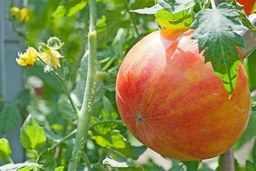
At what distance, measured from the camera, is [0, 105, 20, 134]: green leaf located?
1.21 metres

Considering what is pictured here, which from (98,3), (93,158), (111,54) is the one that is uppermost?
(98,3)

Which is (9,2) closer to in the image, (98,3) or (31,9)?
(31,9)

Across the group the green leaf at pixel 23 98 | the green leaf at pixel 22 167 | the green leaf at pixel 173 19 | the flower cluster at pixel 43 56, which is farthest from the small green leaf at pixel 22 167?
the green leaf at pixel 23 98

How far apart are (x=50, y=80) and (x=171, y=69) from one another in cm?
64

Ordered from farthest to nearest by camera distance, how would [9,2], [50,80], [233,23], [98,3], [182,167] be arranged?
1. [9,2]
2. [50,80]
3. [98,3]
4. [182,167]
5. [233,23]

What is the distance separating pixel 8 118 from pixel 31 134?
0.32 metres

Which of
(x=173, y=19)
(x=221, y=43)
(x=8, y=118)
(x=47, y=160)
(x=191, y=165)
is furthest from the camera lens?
(x=8, y=118)

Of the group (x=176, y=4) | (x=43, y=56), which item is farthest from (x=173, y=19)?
(x=43, y=56)

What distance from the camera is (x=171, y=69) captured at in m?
0.69

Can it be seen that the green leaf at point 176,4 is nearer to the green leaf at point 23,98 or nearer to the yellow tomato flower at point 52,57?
the yellow tomato flower at point 52,57

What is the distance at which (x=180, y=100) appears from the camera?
68 centimetres

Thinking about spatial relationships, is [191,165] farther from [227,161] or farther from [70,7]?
[70,7]

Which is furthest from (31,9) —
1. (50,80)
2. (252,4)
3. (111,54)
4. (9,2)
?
(252,4)

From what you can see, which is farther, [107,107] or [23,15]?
[23,15]
